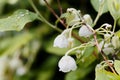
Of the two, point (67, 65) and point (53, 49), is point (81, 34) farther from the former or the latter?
point (53, 49)

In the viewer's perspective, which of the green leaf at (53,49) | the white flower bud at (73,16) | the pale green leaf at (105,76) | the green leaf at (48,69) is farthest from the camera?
the green leaf at (48,69)

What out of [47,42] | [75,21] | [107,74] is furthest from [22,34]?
[107,74]

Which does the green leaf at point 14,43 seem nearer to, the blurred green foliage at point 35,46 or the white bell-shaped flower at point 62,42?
the blurred green foliage at point 35,46

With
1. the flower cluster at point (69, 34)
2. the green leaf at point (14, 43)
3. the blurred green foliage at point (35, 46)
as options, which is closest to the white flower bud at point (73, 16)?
the flower cluster at point (69, 34)

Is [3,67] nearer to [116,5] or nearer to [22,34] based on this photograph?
[22,34]

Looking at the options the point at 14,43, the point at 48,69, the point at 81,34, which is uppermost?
the point at 81,34

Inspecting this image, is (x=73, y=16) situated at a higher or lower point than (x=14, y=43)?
higher

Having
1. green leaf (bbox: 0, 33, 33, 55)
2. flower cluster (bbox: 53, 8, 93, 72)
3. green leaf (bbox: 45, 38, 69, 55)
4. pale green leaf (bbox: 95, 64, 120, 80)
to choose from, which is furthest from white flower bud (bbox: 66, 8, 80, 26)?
green leaf (bbox: 0, 33, 33, 55)

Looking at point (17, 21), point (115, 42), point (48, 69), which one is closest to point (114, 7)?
point (115, 42)

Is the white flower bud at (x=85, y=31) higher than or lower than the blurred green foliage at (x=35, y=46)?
higher
